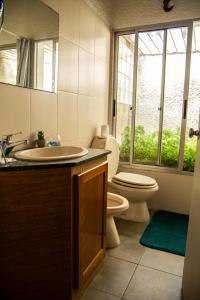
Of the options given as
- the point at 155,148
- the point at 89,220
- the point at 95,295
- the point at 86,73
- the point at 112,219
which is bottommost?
the point at 95,295

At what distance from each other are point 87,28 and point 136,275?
2.07 m

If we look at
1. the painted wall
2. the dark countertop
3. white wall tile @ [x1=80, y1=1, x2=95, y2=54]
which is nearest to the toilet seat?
the dark countertop

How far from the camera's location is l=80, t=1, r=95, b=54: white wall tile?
1965 millimetres

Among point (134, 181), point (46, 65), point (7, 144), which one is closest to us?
point (7, 144)

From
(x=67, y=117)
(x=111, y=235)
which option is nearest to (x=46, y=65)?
(x=67, y=117)

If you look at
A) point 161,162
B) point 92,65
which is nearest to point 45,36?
point 92,65

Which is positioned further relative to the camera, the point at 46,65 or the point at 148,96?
the point at 148,96

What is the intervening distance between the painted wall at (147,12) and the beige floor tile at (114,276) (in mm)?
2253

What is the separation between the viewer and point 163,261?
5.63ft

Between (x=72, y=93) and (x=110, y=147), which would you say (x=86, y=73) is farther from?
(x=110, y=147)

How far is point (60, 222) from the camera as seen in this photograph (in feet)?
3.75

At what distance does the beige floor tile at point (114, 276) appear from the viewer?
1419 mm

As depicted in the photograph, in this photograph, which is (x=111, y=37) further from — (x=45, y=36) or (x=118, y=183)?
(x=118, y=183)

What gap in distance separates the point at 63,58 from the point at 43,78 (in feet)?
0.97
